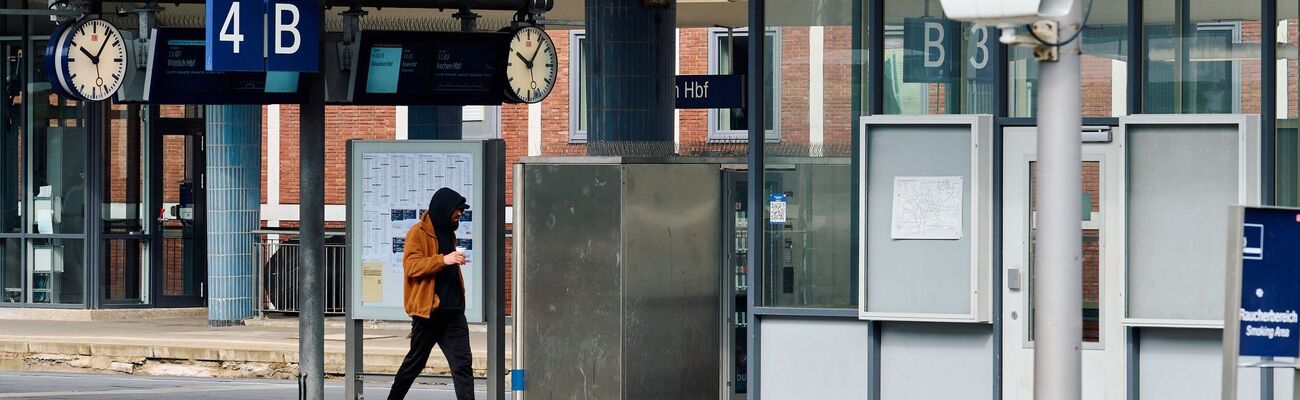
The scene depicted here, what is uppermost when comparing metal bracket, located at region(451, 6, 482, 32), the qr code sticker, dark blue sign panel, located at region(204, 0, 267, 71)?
metal bracket, located at region(451, 6, 482, 32)

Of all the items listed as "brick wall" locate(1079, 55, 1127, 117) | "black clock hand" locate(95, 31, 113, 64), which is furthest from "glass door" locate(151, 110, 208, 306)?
"brick wall" locate(1079, 55, 1127, 117)

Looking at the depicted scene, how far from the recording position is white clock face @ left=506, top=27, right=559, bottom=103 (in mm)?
17016

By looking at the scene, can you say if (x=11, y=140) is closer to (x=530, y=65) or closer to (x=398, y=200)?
(x=530, y=65)

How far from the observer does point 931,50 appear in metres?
10.4

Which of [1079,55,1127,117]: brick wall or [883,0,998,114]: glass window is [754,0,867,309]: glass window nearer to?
[883,0,998,114]: glass window

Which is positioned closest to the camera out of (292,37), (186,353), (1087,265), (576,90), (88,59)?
(1087,265)

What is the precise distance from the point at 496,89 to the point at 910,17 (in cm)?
626

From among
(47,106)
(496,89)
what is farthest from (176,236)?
(496,89)

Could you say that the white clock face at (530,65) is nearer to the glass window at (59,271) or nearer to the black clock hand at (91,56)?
the black clock hand at (91,56)

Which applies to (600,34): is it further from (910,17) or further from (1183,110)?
(1183,110)

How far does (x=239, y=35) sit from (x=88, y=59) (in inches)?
144

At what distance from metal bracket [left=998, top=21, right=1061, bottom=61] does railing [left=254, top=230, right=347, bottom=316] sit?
16822 millimetres

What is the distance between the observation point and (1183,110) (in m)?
9.97

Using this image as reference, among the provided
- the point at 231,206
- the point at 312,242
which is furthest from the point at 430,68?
the point at 231,206
